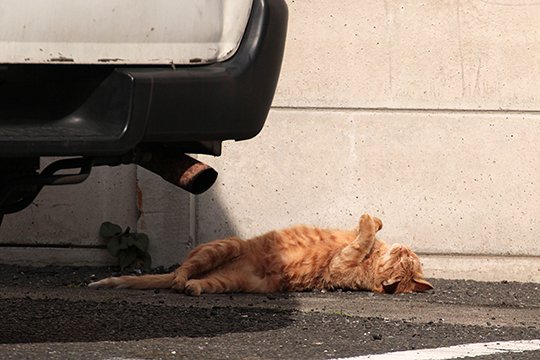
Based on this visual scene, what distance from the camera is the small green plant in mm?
7168

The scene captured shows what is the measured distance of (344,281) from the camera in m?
6.70

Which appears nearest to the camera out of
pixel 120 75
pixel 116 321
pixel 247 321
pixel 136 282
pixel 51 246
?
pixel 120 75

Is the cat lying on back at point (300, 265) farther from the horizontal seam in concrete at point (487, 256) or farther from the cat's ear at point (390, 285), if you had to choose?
the horizontal seam in concrete at point (487, 256)

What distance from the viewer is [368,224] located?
664cm

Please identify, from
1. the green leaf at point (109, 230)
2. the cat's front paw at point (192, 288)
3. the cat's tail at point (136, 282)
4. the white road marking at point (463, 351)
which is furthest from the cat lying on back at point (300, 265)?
the white road marking at point (463, 351)

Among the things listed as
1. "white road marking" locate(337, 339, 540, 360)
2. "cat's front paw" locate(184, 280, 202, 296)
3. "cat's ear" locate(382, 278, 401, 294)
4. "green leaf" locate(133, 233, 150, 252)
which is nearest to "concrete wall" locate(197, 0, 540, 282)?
"green leaf" locate(133, 233, 150, 252)

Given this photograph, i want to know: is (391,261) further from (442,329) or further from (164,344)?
(164,344)

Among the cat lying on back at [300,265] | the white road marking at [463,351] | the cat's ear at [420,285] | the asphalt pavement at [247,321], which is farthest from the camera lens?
the cat's ear at [420,285]

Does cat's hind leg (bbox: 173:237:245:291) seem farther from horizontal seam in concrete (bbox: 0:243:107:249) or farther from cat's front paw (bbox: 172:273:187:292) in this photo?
horizontal seam in concrete (bbox: 0:243:107:249)

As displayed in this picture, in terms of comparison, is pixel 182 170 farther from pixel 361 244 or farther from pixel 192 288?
pixel 361 244

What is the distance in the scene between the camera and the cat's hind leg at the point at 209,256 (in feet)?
21.2

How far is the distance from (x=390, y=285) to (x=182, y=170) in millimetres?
2364

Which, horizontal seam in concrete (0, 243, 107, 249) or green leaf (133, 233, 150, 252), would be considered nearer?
green leaf (133, 233, 150, 252)

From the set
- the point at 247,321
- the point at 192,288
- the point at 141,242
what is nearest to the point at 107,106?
the point at 247,321
